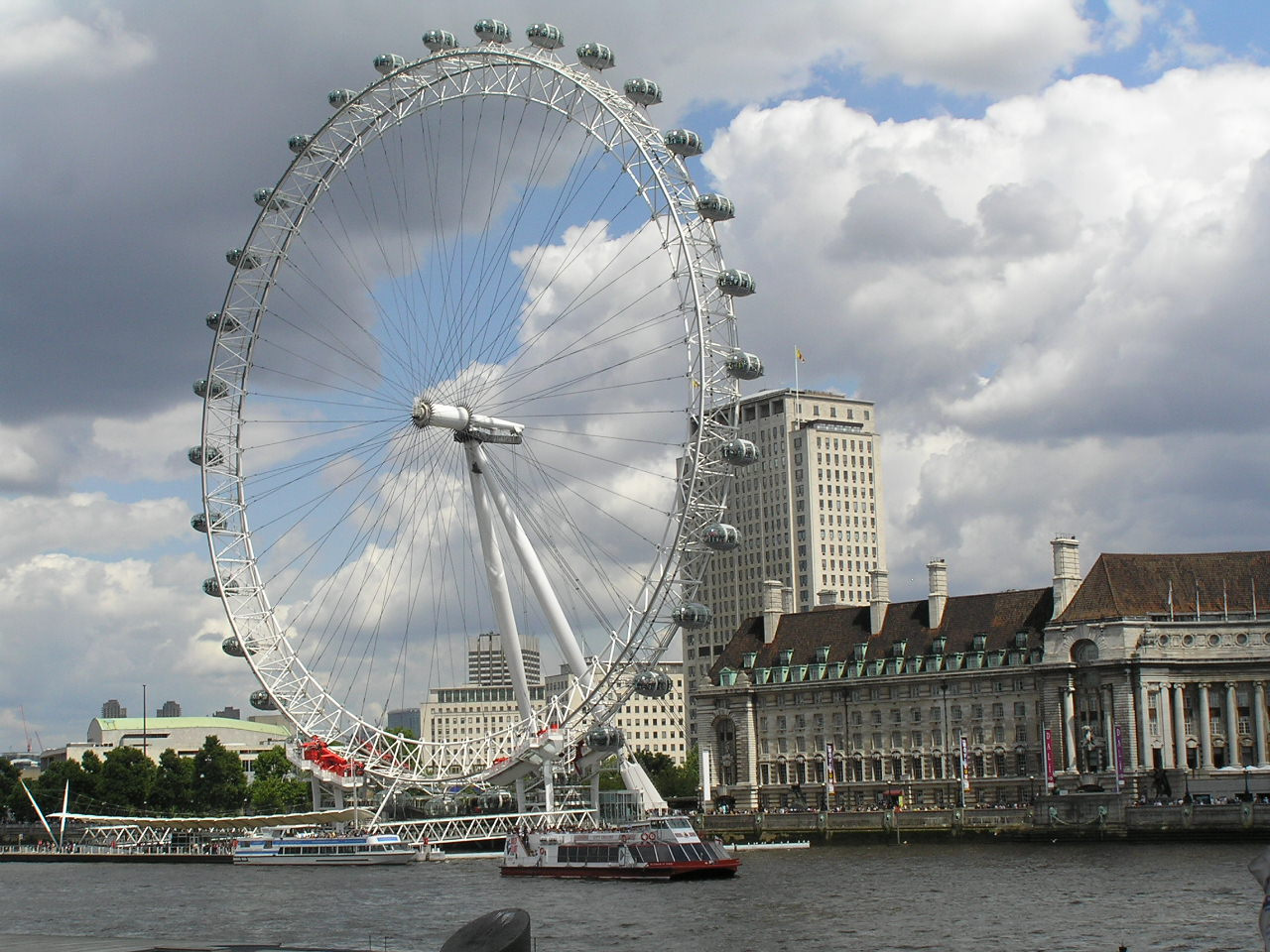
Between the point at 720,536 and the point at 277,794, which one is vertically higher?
the point at 720,536

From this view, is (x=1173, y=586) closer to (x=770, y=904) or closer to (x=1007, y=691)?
(x=1007, y=691)

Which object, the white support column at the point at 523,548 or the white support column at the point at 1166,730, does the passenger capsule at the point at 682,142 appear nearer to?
the white support column at the point at 523,548

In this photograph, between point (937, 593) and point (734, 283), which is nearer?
point (734, 283)

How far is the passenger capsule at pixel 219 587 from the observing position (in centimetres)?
11600

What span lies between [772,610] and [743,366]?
66703 mm

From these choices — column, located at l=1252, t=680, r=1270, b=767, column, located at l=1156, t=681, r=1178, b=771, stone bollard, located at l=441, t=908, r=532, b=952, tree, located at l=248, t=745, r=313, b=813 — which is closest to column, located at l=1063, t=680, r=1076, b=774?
column, located at l=1156, t=681, r=1178, b=771

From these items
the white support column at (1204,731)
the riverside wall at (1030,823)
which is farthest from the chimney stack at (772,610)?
the white support column at (1204,731)

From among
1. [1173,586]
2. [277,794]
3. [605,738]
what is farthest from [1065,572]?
[277,794]

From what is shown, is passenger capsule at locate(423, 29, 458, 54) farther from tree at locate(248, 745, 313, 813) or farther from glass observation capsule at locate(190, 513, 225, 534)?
tree at locate(248, 745, 313, 813)

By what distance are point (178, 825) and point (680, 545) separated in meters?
79.4

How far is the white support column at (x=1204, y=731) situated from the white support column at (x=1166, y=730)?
1761mm

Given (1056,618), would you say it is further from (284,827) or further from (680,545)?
(284,827)

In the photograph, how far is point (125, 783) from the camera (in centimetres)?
18000

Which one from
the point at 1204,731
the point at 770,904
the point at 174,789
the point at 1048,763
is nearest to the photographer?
the point at 770,904
